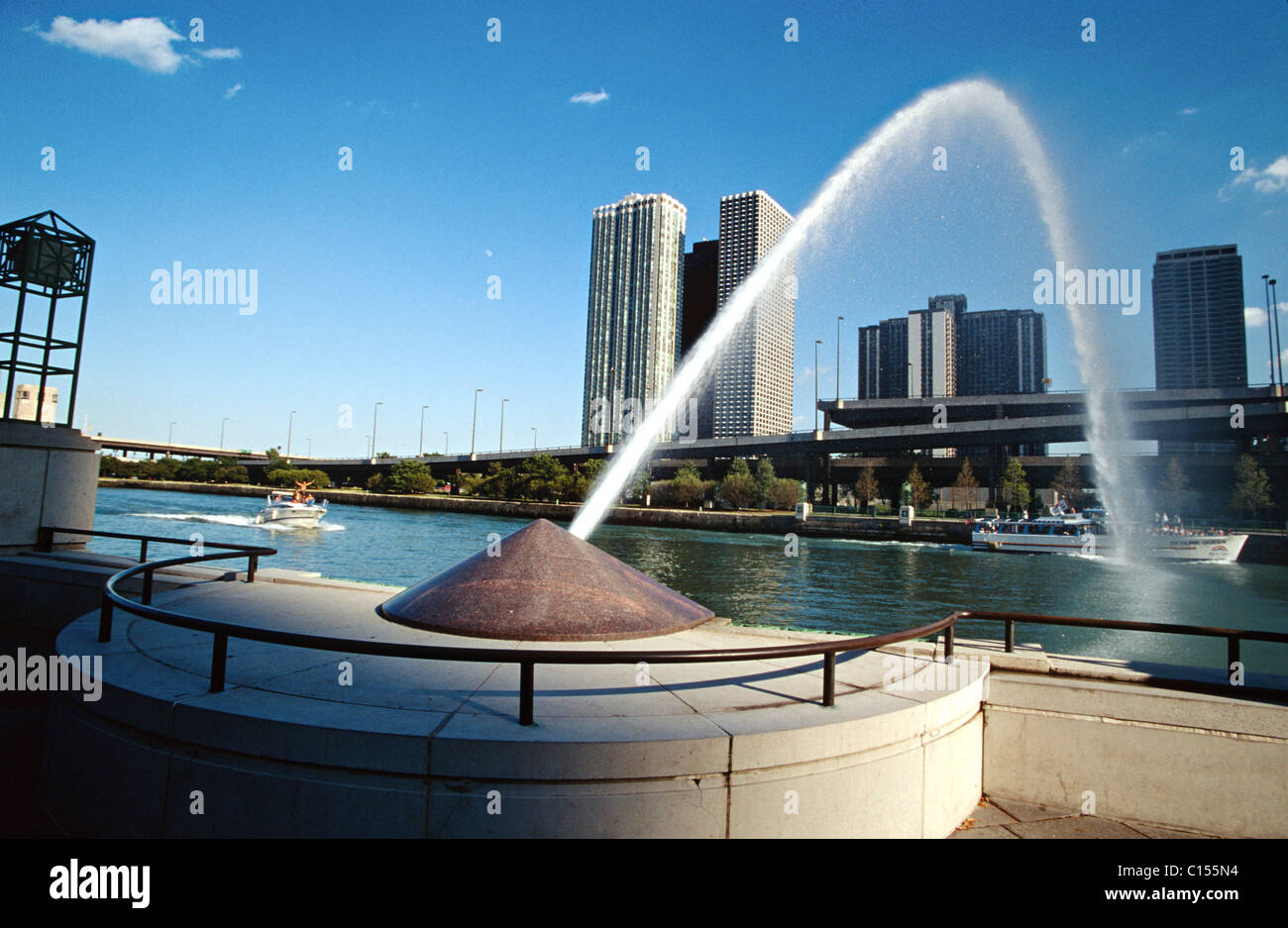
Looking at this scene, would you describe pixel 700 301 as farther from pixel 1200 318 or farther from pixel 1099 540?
pixel 1200 318

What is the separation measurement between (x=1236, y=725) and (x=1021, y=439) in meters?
91.8

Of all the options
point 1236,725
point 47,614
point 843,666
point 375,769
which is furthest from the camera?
point 47,614

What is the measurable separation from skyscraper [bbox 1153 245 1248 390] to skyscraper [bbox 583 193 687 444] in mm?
90397

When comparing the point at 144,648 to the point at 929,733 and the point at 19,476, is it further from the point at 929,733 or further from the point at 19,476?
the point at 19,476

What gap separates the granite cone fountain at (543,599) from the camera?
24.9ft

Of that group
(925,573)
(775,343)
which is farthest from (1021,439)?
(925,573)

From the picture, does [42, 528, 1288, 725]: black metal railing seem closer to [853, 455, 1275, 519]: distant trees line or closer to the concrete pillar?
the concrete pillar

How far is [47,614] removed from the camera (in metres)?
10.0

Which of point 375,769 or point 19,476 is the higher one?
point 19,476

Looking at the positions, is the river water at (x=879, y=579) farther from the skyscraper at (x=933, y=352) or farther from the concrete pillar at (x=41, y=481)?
the skyscraper at (x=933, y=352)

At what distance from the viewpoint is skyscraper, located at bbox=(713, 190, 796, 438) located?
153 feet

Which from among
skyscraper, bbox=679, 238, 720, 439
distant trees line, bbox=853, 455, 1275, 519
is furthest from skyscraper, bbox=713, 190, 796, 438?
distant trees line, bbox=853, 455, 1275, 519

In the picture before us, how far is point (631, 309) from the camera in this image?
14262cm


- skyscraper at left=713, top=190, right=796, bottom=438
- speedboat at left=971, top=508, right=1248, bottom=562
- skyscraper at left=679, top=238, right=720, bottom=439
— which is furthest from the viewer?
skyscraper at left=679, top=238, right=720, bottom=439
